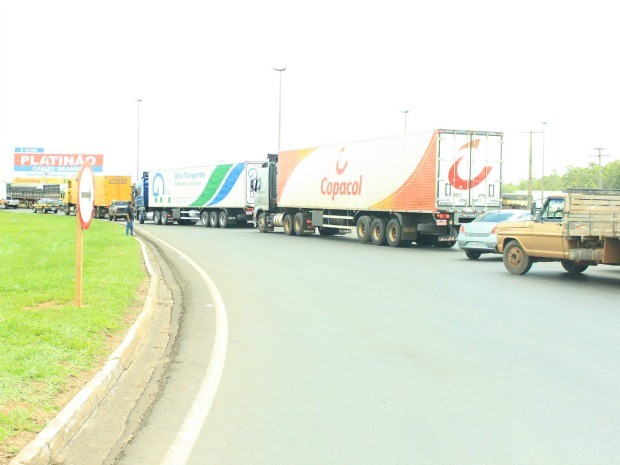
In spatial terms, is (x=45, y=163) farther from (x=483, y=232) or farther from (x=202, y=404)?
(x=202, y=404)

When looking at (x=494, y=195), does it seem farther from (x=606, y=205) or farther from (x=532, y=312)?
(x=532, y=312)

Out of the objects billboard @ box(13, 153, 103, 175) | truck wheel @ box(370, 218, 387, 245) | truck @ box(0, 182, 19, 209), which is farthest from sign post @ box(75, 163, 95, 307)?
truck @ box(0, 182, 19, 209)

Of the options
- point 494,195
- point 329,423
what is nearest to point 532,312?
point 329,423

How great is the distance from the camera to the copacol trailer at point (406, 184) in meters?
25.2

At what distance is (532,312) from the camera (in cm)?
1146

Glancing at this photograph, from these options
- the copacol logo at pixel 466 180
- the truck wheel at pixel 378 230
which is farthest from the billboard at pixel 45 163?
the copacol logo at pixel 466 180

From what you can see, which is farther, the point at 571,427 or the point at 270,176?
the point at 270,176

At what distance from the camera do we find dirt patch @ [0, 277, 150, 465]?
4.73m

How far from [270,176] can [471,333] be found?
29.1 metres

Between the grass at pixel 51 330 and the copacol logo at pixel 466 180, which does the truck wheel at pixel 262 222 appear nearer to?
the copacol logo at pixel 466 180

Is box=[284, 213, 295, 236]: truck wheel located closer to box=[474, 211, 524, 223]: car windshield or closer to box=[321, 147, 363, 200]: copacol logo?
box=[321, 147, 363, 200]: copacol logo

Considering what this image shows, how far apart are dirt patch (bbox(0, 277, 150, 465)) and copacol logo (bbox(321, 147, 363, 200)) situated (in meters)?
18.7

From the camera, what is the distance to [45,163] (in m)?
99.0

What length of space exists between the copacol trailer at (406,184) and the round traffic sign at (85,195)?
16241 mm
